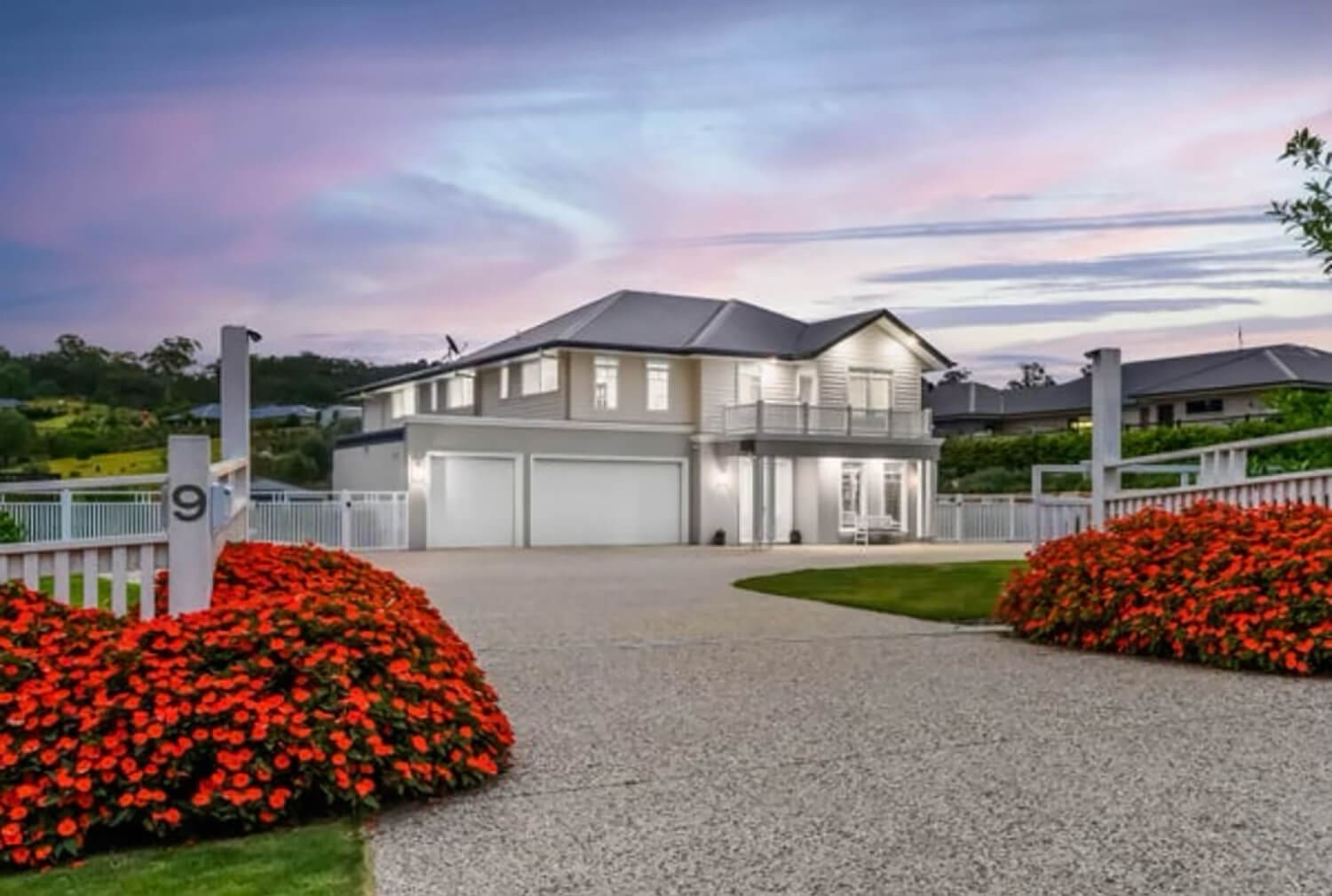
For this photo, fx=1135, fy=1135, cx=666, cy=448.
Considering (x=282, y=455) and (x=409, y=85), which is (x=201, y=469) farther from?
(x=282, y=455)

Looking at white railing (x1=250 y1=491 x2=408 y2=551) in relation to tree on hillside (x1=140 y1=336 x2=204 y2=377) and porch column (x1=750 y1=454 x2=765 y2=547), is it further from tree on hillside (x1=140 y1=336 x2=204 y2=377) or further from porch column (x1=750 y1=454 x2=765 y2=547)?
tree on hillside (x1=140 y1=336 x2=204 y2=377)

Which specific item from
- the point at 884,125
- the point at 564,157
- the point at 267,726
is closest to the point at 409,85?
the point at 564,157

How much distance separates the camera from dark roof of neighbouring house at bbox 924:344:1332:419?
137 ft

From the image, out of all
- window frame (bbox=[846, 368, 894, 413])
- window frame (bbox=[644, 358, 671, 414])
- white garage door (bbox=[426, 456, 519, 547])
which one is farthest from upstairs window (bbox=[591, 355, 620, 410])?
window frame (bbox=[846, 368, 894, 413])

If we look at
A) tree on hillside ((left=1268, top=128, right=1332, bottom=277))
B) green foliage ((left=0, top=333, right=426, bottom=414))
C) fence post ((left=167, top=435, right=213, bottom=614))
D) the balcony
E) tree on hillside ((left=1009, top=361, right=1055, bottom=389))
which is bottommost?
fence post ((left=167, top=435, right=213, bottom=614))

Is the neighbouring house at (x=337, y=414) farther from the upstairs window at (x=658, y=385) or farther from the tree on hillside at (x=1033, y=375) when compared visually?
the tree on hillside at (x=1033, y=375)

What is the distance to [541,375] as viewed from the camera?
30703mm

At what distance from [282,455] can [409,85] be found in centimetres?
2595

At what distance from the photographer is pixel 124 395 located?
3753 centimetres

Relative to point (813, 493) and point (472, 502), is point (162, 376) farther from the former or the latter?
point (813, 493)

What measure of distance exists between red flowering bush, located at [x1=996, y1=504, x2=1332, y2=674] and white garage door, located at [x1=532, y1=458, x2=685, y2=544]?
63.1 ft

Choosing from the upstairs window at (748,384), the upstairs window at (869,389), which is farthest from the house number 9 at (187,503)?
the upstairs window at (869,389)

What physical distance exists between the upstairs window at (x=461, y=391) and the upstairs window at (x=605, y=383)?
603cm

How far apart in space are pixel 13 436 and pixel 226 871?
33.2 m
